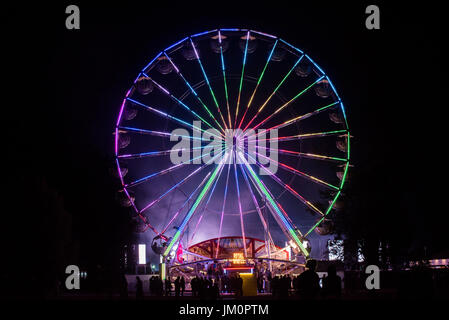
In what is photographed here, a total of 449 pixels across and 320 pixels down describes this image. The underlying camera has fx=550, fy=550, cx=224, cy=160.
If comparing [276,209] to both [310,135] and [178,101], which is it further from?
[178,101]

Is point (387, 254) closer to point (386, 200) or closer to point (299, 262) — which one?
point (386, 200)

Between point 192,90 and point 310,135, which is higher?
point 192,90

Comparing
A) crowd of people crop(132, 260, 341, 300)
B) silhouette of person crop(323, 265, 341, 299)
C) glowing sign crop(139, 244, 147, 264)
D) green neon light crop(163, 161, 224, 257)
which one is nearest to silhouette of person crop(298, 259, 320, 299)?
crowd of people crop(132, 260, 341, 300)

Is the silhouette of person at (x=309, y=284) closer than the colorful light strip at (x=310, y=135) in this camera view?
Yes

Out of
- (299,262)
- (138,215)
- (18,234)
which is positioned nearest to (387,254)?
(299,262)

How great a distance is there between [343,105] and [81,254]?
1061 inches

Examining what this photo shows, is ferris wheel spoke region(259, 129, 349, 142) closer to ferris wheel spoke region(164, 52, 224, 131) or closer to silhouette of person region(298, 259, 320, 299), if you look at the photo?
ferris wheel spoke region(164, 52, 224, 131)

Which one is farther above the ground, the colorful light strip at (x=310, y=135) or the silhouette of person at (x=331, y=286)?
the colorful light strip at (x=310, y=135)

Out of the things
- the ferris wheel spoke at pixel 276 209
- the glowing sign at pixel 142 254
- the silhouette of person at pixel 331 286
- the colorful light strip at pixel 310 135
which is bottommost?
the glowing sign at pixel 142 254

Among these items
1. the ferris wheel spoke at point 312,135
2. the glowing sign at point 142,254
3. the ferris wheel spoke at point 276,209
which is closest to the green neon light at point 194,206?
the ferris wheel spoke at point 276,209

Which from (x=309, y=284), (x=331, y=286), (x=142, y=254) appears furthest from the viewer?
(x=142, y=254)

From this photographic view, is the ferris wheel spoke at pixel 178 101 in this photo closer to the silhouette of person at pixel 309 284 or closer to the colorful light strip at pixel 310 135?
the colorful light strip at pixel 310 135

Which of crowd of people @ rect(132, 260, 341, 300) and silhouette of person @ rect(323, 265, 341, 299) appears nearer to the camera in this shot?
crowd of people @ rect(132, 260, 341, 300)

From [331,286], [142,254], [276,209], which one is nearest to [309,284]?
[331,286]
